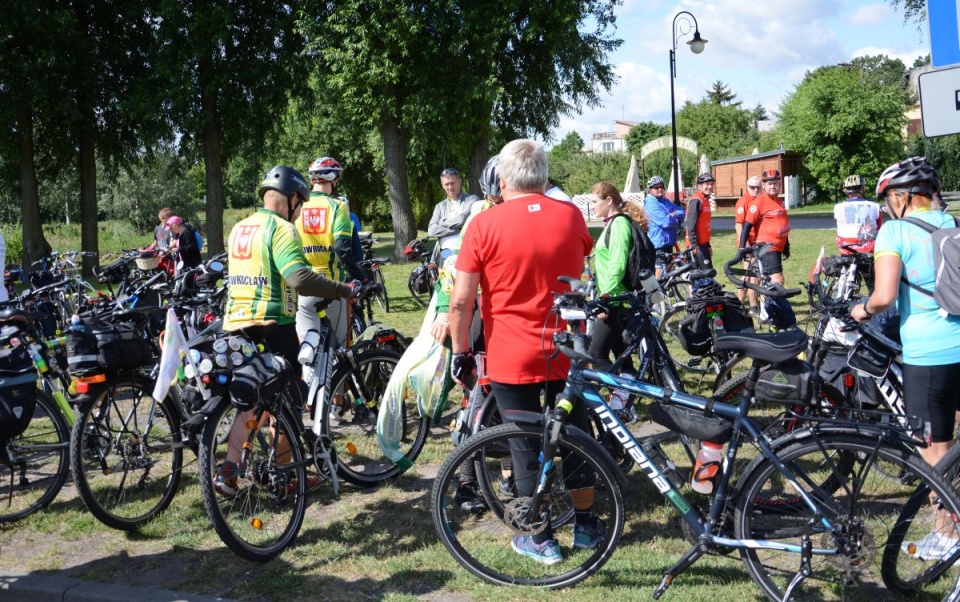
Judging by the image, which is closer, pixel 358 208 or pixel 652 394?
pixel 652 394

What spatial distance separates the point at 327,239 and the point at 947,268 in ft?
14.3

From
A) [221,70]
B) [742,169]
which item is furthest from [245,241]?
[742,169]

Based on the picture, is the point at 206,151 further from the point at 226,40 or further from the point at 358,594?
the point at 358,594

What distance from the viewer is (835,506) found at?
138 inches

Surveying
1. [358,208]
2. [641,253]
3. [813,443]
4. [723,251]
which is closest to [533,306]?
[813,443]

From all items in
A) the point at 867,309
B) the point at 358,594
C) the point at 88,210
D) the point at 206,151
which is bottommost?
the point at 358,594

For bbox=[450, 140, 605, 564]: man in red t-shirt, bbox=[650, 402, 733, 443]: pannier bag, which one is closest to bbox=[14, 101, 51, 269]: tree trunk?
bbox=[450, 140, 605, 564]: man in red t-shirt

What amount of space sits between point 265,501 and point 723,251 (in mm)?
18100

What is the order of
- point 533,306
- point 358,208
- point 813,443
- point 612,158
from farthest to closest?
1. point 612,158
2. point 358,208
3. point 533,306
4. point 813,443

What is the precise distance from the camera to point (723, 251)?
829 inches

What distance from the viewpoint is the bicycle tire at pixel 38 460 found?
5.06 meters

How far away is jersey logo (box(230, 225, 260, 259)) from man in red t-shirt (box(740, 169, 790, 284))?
7087mm

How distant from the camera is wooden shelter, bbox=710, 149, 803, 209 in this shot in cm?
4912

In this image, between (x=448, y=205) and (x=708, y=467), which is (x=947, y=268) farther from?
(x=448, y=205)
